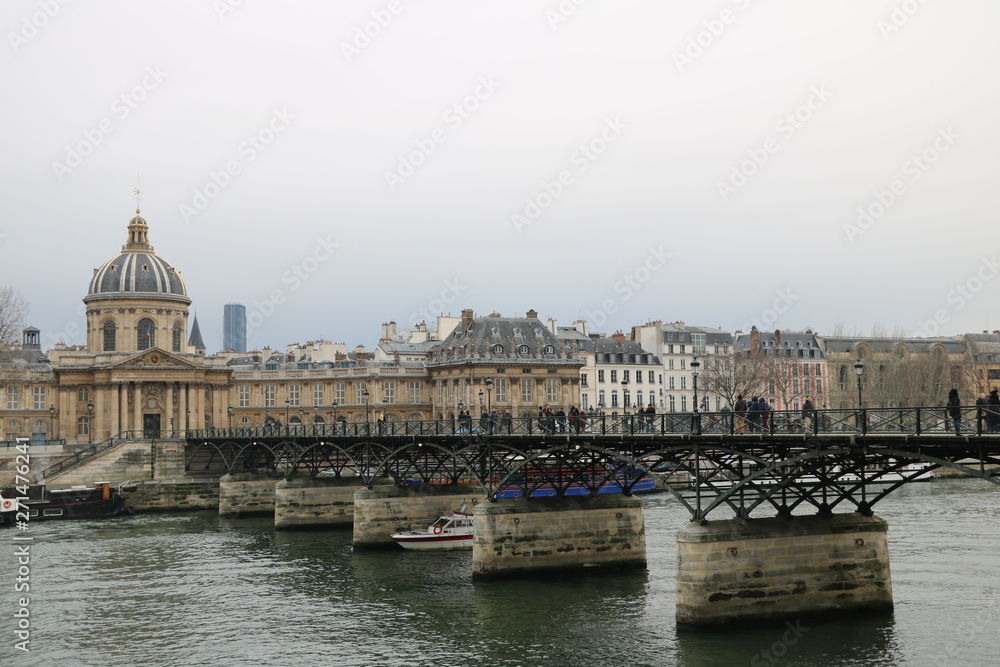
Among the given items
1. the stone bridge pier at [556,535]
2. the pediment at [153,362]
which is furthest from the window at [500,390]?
the stone bridge pier at [556,535]

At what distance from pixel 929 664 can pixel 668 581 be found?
13417 millimetres

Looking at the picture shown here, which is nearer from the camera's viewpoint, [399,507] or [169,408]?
[399,507]

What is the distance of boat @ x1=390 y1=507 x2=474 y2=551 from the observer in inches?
2061

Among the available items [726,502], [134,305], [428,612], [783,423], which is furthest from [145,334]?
[783,423]

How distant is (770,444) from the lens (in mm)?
31422

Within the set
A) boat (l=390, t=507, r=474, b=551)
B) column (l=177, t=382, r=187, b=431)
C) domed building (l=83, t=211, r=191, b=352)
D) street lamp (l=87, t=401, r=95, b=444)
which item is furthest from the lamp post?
boat (l=390, t=507, r=474, b=551)

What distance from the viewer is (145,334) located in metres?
109

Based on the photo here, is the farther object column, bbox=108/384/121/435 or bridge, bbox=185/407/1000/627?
column, bbox=108/384/121/435

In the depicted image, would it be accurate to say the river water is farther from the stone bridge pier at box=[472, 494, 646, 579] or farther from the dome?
the dome

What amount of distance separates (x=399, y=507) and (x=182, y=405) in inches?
2277

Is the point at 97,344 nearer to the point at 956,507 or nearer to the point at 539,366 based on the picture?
the point at 539,366

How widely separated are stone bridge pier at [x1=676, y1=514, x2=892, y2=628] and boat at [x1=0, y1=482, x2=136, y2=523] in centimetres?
5089

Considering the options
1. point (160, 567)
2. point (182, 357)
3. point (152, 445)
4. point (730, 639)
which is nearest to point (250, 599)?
point (160, 567)

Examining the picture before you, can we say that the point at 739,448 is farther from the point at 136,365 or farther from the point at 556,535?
the point at 136,365
